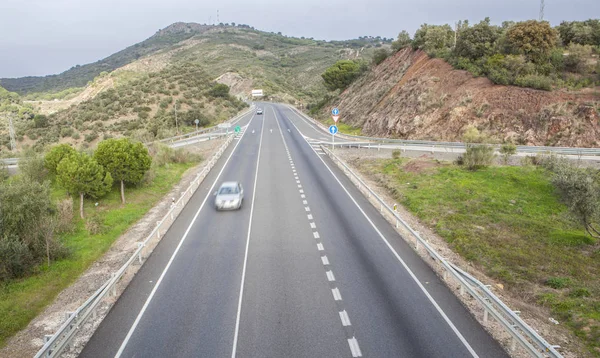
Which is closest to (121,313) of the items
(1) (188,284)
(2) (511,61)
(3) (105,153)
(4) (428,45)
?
(1) (188,284)

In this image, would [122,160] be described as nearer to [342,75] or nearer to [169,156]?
[169,156]

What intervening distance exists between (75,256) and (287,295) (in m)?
8.62

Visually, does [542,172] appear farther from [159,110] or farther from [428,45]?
[159,110]

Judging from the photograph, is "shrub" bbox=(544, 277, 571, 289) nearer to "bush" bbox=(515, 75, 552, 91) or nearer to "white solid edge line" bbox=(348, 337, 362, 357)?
"white solid edge line" bbox=(348, 337, 362, 357)

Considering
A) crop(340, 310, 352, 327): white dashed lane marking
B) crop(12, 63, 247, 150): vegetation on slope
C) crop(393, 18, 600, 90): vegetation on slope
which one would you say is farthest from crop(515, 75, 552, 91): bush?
crop(12, 63, 247, 150): vegetation on slope

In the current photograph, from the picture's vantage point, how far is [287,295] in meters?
11.6

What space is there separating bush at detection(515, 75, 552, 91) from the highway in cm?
2629

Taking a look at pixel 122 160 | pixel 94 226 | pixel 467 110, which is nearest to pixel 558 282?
pixel 94 226

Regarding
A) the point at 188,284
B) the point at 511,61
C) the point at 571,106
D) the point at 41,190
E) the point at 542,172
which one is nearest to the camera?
the point at 188,284

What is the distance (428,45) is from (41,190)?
166ft

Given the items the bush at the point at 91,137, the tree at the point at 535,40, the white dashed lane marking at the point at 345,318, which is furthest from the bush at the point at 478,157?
the bush at the point at 91,137

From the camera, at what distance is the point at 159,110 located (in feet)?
224

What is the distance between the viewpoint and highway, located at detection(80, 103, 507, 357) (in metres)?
9.18

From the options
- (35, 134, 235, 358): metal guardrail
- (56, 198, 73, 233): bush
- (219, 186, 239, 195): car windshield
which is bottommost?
(35, 134, 235, 358): metal guardrail
